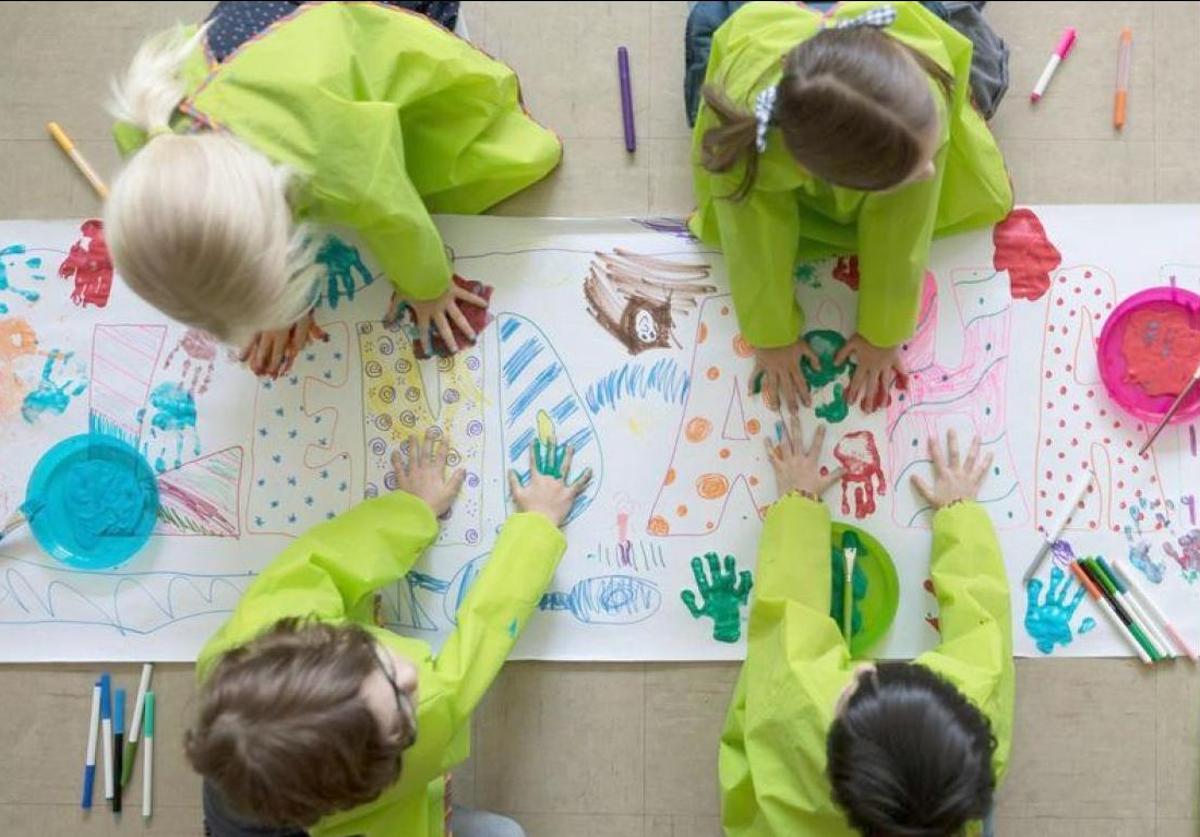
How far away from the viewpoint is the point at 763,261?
975 millimetres

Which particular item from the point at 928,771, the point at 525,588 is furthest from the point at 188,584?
the point at 928,771

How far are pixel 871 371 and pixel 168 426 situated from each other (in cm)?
74

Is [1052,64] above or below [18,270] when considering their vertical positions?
above

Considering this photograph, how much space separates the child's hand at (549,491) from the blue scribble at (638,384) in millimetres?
61

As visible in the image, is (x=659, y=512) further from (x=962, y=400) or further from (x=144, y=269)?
(x=144, y=269)

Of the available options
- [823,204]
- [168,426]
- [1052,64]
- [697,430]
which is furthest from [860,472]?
[168,426]

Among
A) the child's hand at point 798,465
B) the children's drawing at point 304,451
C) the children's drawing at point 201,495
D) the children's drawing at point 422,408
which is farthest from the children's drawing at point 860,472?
the children's drawing at point 201,495

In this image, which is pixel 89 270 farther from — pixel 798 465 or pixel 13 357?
pixel 798 465

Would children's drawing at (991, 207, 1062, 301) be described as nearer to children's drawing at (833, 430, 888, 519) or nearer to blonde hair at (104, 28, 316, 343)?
children's drawing at (833, 430, 888, 519)

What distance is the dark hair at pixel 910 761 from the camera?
753mm

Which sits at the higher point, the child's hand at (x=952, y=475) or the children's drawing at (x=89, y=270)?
the children's drawing at (x=89, y=270)

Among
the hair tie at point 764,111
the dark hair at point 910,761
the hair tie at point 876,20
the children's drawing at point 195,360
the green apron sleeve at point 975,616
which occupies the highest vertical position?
the hair tie at point 876,20

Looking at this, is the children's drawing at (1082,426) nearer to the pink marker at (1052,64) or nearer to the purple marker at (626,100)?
the pink marker at (1052,64)

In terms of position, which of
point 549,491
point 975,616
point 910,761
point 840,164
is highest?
point 840,164
